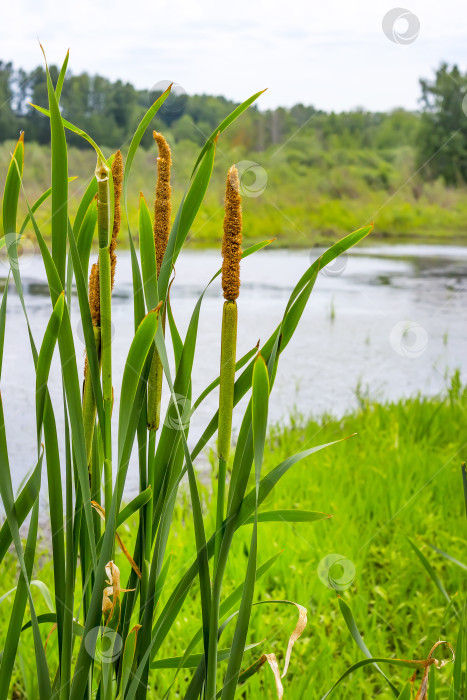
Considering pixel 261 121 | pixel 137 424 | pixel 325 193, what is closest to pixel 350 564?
pixel 137 424

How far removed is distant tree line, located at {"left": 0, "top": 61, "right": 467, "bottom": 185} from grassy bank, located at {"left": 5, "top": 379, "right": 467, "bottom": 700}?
265cm

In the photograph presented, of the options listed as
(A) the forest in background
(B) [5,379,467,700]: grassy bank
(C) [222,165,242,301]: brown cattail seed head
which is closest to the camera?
(C) [222,165,242,301]: brown cattail seed head

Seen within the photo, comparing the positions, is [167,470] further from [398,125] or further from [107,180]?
[398,125]

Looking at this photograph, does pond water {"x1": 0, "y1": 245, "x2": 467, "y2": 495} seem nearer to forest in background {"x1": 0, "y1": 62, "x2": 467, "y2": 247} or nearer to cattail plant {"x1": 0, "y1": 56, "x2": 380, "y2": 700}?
forest in background {"x1": 0, "y1": 62, "x2": 467, "y2": 247}

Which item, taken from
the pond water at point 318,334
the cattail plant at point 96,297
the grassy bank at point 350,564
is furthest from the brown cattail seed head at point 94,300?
the pond water at point 318,334

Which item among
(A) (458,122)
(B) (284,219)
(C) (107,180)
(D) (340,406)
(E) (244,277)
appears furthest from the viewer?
(B) (284,219)

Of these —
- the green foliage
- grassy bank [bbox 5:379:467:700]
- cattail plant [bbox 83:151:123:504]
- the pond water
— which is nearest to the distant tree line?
the green foliage

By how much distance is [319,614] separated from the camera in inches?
31.8

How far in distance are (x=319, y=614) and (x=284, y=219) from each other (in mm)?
5915

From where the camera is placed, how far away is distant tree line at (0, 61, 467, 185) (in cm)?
447

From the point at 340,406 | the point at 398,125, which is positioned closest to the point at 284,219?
the point at 398,125

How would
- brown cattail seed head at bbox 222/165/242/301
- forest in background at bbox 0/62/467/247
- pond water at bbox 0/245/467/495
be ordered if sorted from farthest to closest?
forest in background at bbox 0/62/467/247, pond water at bbox 0/245/467/495, brown cattail seed head at bbox 222/165/242/301

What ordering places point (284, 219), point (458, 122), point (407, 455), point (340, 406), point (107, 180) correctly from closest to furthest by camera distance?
point (107, 180), point (407, 455), point (340, 406), point (458, 122), point (284, 219)

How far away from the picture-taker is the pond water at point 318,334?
2266mm
